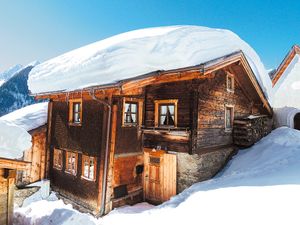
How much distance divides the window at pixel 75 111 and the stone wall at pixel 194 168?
18.3ft

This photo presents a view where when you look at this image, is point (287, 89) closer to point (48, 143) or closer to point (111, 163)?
point (111, 163)

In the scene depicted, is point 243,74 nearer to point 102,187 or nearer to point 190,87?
point 190,87

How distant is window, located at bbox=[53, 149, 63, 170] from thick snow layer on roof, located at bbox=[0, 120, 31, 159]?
8.04 metres

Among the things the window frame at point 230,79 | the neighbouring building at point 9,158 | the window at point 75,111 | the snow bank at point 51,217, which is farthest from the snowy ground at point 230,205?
the window at point 75,111

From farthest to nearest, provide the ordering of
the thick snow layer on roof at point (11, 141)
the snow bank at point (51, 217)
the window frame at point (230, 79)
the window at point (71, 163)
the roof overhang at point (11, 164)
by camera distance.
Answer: the window frame at point (230, 79) → the window at point (71, 163) → the snow bank at point (51, 217) → the roof overhang at point (11, 164) → the thick snow layer on roof at point (11, 141)

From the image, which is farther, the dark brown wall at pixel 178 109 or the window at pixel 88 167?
the window at pixel 88 167

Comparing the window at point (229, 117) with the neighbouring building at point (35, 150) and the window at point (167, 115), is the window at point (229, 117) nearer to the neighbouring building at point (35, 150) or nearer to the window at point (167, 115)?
the window at point (167, 115)

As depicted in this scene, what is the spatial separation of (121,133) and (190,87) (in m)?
3.73

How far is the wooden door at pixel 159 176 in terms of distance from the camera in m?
10.8

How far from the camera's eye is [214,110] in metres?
11.4

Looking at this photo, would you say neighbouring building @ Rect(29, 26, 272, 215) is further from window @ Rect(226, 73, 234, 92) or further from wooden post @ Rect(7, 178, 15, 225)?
wooden post @ Rect(7, 178, 15, 225)

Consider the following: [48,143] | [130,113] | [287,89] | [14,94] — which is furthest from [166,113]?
[14,94]

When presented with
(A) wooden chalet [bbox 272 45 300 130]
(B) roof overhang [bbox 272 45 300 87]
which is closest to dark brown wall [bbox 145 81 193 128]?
(A) wooden chalet [bbox 272 45 300 130]

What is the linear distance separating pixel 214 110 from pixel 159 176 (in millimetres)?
4161
